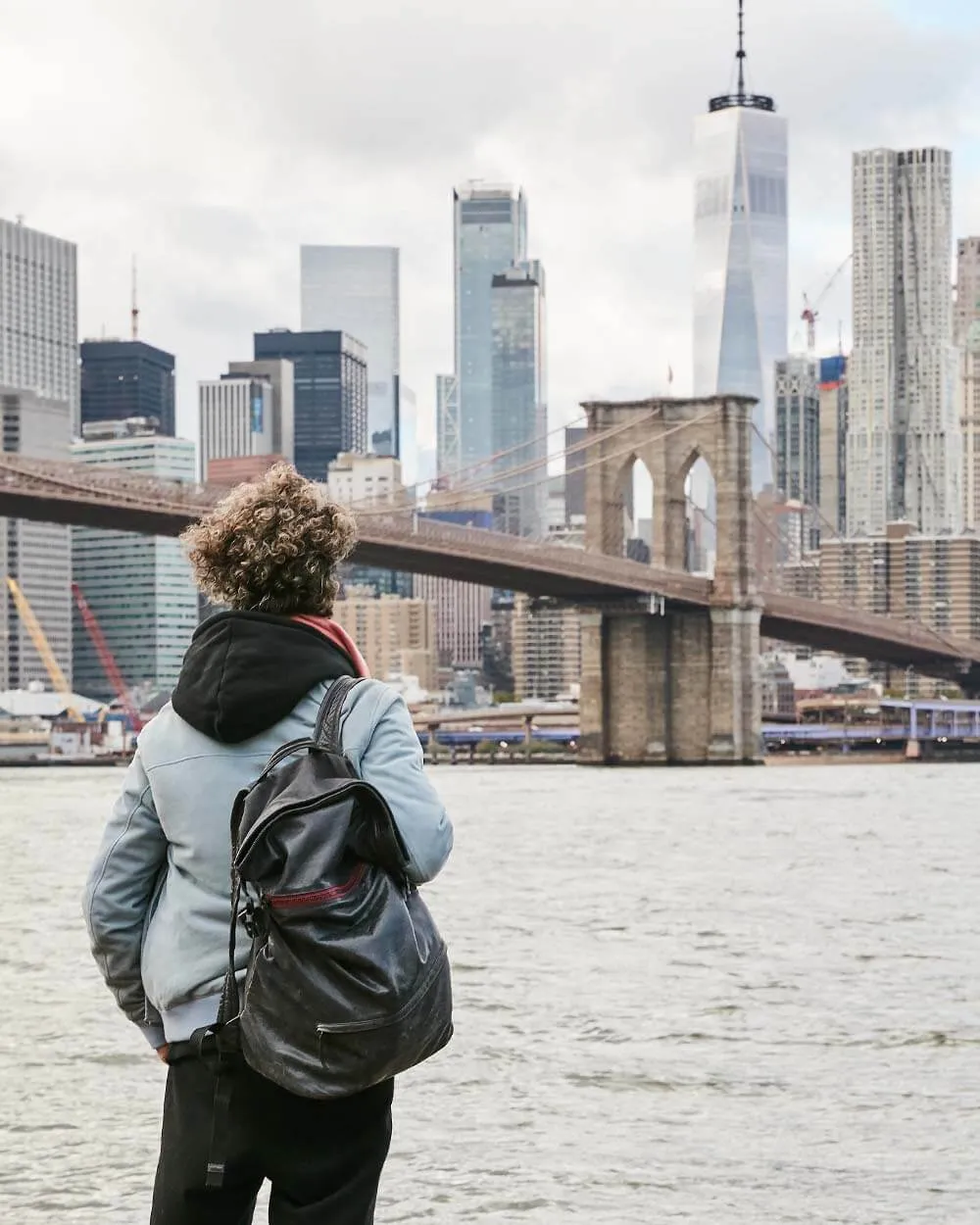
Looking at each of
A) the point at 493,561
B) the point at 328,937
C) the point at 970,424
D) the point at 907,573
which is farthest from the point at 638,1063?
the point at 970,424

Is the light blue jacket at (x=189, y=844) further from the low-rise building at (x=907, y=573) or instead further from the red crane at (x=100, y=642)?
the low-rise building at (x=907, y=573)

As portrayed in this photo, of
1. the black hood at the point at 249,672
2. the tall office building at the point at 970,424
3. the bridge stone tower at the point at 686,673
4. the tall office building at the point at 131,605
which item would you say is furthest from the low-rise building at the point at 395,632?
the black hood at the point at 249,672

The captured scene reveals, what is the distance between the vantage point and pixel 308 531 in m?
3.12

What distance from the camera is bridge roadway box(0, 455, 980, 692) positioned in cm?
4425

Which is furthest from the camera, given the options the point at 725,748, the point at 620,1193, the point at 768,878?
the point at 725,748

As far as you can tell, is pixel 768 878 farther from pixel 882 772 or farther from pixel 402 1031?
pixel 882 772

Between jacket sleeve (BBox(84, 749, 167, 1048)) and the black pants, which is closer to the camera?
the black pants

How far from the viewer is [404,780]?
2.94 meters

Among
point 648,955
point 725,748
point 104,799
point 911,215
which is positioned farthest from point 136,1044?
point 911,215

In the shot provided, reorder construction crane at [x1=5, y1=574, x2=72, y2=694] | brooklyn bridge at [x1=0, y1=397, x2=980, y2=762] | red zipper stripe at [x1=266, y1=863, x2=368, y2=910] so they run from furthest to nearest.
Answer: construction crane at [x1=5, y1=574, x2=72, y2=694] < brooklyn bridge at [x1=0, y1=397, x2=980, y2=762] < red zipper stripe at [x1=266, y1=863, x2=368, y2=910]

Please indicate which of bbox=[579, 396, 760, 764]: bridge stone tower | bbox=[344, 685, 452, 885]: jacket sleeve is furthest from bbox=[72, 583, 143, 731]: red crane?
bbox=[344, 685, 452, 885]: jacket sleeve

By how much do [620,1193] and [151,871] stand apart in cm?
295

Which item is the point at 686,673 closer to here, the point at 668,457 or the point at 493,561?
the point at 668,457

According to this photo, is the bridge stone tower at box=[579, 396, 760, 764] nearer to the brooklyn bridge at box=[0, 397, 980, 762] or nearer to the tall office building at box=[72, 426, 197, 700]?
the brooklyn bridge at box=[0, 397, 980, 762]
